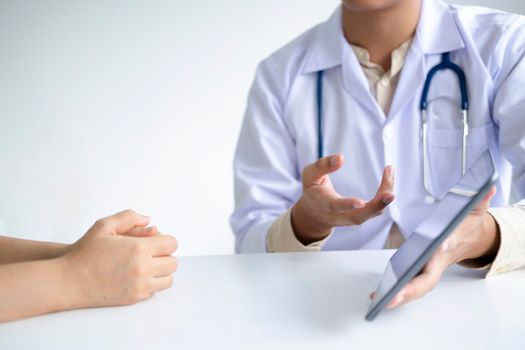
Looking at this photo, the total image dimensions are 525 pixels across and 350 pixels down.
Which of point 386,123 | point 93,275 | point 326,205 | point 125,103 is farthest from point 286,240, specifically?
point 125,103

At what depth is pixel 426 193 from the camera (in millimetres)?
1016

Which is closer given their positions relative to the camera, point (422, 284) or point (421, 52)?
point (422, 284)

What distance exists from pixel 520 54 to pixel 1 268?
0.84m

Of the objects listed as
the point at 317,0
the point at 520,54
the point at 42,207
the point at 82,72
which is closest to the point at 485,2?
the point at 317,0

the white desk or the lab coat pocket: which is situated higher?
the white desk

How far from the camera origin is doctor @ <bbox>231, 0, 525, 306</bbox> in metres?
0.98

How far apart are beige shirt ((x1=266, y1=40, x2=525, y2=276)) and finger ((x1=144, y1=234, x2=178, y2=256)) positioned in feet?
1.02

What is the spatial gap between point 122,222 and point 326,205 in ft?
0.87

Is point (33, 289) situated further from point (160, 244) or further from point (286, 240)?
point (286, 240)

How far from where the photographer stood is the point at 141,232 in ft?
2.06

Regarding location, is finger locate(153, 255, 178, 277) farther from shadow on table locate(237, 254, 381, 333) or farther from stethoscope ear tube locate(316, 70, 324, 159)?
stethoscope ear tube locate(316, 70, 324, 159)

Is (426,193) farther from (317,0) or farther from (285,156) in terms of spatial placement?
(317,0)

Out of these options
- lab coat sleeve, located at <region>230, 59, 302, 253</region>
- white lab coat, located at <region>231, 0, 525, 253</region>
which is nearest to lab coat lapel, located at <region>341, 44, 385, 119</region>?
white lab coat, located at <region>231, 0, 525, 253</region>

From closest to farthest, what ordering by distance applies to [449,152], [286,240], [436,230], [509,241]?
[436,230]
[509,241]
[286,240]
[449,152]
